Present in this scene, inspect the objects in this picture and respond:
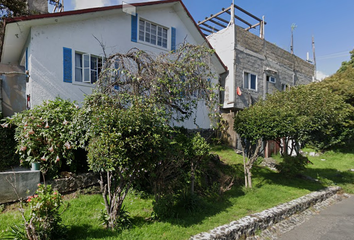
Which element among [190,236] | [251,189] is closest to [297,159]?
[251,189]

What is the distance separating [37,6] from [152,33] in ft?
20.2

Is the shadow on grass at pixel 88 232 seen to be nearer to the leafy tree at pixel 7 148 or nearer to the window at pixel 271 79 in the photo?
the leafy tree at pixel 7 148

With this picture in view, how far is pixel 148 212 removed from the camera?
539 cm

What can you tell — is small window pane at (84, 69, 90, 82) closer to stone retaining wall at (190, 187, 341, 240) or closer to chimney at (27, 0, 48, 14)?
chimney at (27, 0, 48, 14)

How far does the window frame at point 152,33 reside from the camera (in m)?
11.8

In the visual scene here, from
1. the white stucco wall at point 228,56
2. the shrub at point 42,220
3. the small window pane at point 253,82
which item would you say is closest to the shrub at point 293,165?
the white stucco wall at point 228,56

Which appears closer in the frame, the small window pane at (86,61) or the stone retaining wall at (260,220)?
the stone retaining wall at (260,220)

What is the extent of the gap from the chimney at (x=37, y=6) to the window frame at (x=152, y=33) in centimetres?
524

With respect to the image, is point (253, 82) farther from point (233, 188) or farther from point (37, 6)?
point (37, 6)

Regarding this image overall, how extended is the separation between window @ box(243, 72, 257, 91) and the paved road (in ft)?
32.8

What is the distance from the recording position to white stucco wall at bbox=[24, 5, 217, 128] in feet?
28.3

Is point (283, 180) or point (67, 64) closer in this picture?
point (67, 64)

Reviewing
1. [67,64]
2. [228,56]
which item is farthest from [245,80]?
[67,64]

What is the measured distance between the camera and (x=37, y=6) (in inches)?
460
